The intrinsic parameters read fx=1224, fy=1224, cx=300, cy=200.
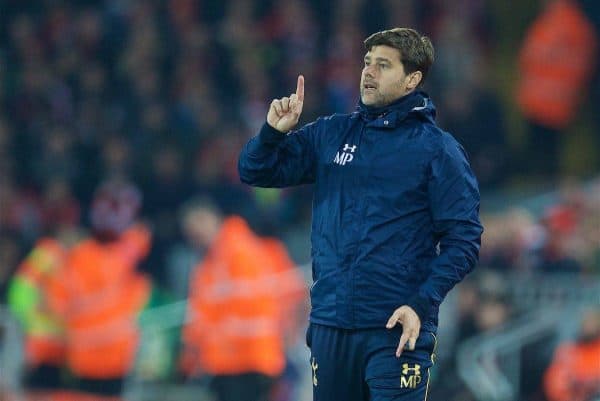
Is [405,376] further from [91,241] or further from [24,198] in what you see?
[24,198]

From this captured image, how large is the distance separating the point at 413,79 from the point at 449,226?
47 cm

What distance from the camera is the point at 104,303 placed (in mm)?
9680

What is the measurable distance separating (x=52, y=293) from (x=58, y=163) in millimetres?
1116

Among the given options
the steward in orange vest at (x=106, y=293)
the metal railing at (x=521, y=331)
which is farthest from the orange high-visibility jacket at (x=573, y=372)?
the steward in orange vest at (x=106, y=293)

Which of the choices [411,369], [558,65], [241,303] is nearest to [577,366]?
[558,65]

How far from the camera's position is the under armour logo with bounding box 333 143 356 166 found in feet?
12.0

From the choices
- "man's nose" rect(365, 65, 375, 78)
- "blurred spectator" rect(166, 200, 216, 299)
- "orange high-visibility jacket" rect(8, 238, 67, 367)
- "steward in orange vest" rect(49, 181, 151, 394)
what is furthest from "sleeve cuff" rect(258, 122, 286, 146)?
"orange high-visibility jacket" rect(8, 238, 67, 367)

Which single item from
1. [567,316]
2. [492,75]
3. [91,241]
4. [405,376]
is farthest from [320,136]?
[91,241]

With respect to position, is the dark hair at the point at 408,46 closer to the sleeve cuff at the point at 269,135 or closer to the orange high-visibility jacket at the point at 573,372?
the sleeve cuff at the point at 269,135

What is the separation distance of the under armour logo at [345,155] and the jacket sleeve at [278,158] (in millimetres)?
127

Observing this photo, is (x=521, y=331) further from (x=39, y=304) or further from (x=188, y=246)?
(x=39, y=304)

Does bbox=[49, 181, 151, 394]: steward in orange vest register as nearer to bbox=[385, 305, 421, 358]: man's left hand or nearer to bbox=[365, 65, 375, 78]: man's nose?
bbox=[365, 65, 375, 78]: man's nose

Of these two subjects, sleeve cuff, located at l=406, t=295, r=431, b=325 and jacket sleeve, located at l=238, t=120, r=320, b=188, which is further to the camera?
jacket sleeve, located at l=238, t=120, r=320, b=188

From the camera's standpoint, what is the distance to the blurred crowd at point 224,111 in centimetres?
818
